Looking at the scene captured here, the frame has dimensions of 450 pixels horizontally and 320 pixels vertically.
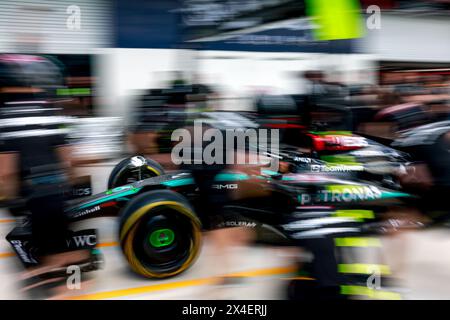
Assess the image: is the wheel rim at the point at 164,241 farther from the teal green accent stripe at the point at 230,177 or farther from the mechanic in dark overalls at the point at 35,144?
the mechanic in dark overalls at the point at 35,144

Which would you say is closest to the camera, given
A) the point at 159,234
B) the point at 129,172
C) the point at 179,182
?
the point at 159,234

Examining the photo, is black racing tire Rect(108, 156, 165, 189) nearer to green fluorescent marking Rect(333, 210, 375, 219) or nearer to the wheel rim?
the wheel rim

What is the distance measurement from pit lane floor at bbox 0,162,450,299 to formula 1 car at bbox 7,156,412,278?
150mm

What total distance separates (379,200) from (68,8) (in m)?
6.85

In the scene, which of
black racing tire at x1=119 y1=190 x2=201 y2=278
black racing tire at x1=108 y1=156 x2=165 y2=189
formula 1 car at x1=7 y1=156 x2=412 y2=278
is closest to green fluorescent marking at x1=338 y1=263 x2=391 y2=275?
formula 1 car at x1=7 y1=156 x2=412 y2=278

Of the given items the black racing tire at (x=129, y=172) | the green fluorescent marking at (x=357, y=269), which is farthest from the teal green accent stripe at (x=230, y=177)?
the black racing tire at (x=129, y=172)

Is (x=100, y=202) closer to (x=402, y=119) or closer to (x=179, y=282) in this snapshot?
(x=179, y=282)

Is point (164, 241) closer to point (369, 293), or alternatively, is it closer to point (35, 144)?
point (35, 144)

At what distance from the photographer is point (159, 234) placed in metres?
3.08

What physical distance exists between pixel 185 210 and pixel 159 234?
0.27 meters

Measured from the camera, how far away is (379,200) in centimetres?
310

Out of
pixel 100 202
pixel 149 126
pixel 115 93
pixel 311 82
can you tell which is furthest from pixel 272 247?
pixel 115 93

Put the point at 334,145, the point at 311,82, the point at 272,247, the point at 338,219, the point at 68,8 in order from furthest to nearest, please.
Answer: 1. the point at 68,8
2. the point at 311,82
3. the point at 334,145
4. the point at 272,247
5. the point at 338,219

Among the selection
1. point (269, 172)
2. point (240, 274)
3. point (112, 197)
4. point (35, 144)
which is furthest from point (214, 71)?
point (35, 144)
